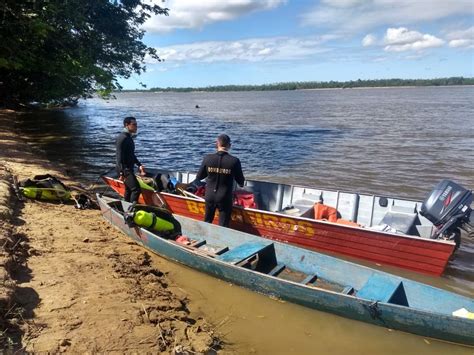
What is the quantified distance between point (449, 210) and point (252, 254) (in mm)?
3447

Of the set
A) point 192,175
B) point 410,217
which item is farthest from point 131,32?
point 410,217

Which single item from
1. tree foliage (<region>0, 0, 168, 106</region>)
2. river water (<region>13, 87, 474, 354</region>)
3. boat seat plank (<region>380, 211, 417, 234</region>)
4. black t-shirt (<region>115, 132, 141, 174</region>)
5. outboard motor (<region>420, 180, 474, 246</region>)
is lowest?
river water (<region>13, 87, 474, 354</region>)

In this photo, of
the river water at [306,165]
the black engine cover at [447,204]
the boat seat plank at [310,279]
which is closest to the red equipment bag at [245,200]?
the river water at [306,165]

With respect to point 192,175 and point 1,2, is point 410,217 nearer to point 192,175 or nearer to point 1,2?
point 192,175

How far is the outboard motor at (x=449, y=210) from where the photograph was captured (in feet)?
23.8

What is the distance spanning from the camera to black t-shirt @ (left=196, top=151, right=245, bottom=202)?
7.43m

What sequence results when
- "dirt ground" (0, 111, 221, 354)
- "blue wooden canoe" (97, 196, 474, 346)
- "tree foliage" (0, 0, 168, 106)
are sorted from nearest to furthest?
"dirt ground" (0, 111, 221, 354), "blue wooden canoe" (97, 196, 474, 346), "tree foliage" (0, 0, 168, 106)

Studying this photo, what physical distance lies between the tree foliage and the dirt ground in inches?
301

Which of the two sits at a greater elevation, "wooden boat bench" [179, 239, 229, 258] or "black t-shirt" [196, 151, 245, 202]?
"black t-shirt" [196, 151, 245, 202]

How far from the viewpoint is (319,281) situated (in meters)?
6.54

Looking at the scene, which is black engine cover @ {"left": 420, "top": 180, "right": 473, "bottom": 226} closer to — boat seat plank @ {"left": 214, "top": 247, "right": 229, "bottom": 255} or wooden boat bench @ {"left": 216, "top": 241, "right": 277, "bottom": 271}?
wooden boat bench @ {"left": 216, "top": 241, "right": 277, "bottom": 271}

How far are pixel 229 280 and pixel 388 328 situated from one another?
2285 mm

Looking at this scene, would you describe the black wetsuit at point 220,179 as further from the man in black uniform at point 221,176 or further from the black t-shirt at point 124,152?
the black t-shirt at point 124,152

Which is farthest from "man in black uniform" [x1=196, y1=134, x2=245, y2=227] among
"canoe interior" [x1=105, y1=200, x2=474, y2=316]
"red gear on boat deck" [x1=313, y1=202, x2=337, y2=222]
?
"red gear on boat deck" [x1=313, y1=202, x2=337, y2=222]
